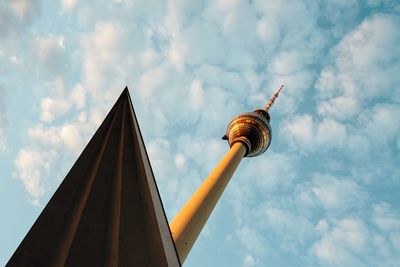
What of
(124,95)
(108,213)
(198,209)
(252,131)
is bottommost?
(108,213)

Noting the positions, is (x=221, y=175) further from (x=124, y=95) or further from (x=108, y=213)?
(x=108, y=213)

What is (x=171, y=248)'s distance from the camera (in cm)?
855

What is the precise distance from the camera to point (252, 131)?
43562 mm

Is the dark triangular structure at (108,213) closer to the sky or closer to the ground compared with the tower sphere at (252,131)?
closer to the ground

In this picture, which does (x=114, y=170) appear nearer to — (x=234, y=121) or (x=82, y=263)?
(x=82, y=263)

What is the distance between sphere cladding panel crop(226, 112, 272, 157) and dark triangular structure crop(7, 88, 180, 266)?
32.0m

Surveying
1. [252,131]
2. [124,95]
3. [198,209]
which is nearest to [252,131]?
[252,131]

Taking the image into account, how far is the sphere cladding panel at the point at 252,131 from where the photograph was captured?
42.5 m

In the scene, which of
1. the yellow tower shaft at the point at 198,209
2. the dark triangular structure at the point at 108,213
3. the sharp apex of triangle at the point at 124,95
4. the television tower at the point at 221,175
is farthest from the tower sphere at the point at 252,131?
the dark triangular structure at the point at 108,213

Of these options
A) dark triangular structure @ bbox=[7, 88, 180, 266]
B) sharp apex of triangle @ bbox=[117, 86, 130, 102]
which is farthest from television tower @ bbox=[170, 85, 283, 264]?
sharp apex of triangle @ bbox=[117, 86, 130, 102]

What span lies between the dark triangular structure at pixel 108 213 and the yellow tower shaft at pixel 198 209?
912cm

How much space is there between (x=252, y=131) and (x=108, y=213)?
35.6 metres

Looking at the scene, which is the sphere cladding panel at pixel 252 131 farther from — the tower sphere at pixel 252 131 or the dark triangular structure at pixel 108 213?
the dark triangular structure at pixel 108 213

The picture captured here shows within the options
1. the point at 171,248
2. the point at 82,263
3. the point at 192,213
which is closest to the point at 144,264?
the point at 171,248
